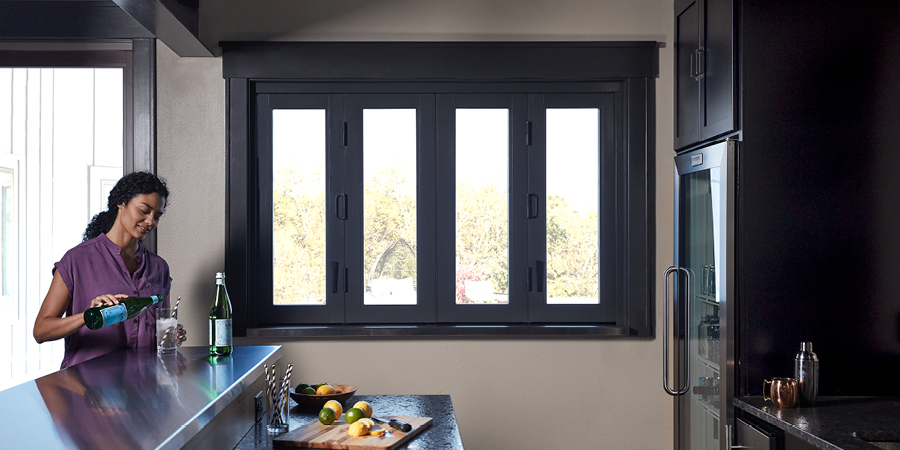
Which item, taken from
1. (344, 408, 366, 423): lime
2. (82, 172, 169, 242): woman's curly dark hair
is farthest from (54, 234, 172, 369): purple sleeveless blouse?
(344, 408, 366, 423): lime

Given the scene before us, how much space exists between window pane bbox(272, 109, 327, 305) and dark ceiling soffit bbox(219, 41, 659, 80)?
0.24 metres

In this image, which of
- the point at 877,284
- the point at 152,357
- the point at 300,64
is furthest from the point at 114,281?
the point at 877,284

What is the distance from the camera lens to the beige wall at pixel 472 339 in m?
3.08

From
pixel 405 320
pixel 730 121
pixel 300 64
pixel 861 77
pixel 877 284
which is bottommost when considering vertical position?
pixel 405 320

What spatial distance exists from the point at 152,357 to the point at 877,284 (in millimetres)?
2474

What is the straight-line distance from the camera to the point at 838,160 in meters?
2.28

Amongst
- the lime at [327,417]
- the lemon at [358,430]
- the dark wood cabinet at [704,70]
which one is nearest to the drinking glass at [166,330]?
the lime at [327,417]

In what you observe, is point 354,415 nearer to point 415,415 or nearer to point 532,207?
point 415,415

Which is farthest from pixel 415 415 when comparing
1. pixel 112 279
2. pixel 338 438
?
pixel 112 279

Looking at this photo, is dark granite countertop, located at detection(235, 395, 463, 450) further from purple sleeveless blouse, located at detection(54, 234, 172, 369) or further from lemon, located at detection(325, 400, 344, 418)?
purple sleeveless blouse, located at detection(54, 234, 172, 369)

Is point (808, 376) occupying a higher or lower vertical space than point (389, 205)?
lower

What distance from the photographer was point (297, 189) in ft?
10.4

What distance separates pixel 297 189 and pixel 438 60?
94 centimetres

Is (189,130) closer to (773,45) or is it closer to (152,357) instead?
(152,357)
